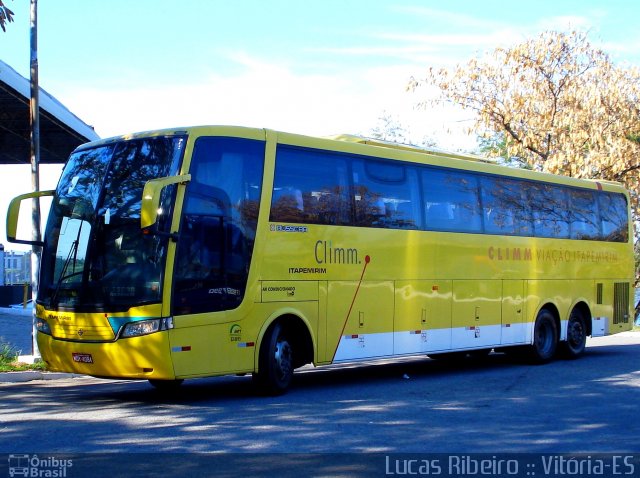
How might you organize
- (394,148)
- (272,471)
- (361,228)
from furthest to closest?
1. (394,148)
2. (361,228)
3. (272,471)

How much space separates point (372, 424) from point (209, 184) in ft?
12.5

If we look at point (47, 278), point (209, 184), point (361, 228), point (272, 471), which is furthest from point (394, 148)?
point (272, 471)

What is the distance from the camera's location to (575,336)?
18859 mm

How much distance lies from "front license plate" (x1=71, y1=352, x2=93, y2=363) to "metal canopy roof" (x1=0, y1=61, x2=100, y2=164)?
6943mm

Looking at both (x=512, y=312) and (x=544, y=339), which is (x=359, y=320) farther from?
(x=544, y=339)

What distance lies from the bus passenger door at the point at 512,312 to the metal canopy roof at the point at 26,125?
9.99m

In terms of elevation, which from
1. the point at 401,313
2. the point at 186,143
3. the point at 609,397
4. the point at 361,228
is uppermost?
the point at 186,143

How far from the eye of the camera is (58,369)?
11547 mm

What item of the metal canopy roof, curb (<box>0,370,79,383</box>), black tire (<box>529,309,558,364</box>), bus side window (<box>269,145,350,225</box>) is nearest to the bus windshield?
bus side window (<box>269,145,350,225</box>)

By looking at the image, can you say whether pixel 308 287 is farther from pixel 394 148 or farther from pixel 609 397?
pixel 609 397

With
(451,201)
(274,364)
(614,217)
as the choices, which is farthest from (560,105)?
(274,364)

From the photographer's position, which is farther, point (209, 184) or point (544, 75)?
point (544, 75)

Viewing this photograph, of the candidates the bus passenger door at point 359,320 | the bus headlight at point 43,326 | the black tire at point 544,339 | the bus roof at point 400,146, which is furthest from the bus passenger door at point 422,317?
the bus headlight at point 43,326

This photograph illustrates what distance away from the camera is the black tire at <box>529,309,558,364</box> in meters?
17.7
